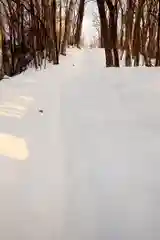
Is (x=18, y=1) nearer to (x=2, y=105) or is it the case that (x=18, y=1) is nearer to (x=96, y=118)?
(x=2, y=105)

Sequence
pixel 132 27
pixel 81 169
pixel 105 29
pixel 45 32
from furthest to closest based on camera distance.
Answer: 1. pixel 45 32
2. pixel 132 27
3. pixel 105 29
4. pixel 81 169

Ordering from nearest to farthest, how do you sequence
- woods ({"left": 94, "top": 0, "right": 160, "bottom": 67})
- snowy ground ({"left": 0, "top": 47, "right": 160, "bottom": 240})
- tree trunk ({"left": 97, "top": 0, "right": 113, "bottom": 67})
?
snowy ground ({"left": 0, "top": 47, "right": 160, "bottom": 240}), tree trunk ({"left": 97, "top": 0, "right": 113, "bottom": 67}), woods ({"left": 94, "top": 0, "right": 160, "bottom": 67})

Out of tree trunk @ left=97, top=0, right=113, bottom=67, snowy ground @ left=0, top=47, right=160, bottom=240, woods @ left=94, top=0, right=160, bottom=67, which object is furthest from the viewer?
woods @ left=94, top=0, right=160, bottom=67

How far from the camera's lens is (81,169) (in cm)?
403

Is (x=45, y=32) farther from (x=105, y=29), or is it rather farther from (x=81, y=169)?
(x=81, y=169)

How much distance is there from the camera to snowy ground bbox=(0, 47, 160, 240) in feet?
9.75

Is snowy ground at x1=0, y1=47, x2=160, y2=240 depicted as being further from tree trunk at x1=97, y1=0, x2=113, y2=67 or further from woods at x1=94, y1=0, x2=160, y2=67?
woods at x1=94, y1=0, x2=160, y2=67

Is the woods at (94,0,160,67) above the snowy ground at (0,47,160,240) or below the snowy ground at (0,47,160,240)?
above

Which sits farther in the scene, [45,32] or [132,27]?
[45,32]

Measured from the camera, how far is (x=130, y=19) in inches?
630

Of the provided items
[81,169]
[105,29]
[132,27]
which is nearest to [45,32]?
[132,27]

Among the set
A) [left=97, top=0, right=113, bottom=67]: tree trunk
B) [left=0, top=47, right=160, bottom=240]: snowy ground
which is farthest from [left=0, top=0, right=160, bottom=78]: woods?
[left=0, top=47, right=160, bottom=240]: snowy ground

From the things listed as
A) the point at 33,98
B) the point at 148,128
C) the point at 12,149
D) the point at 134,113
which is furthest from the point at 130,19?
the point at 12,149

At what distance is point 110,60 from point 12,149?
980 cm
